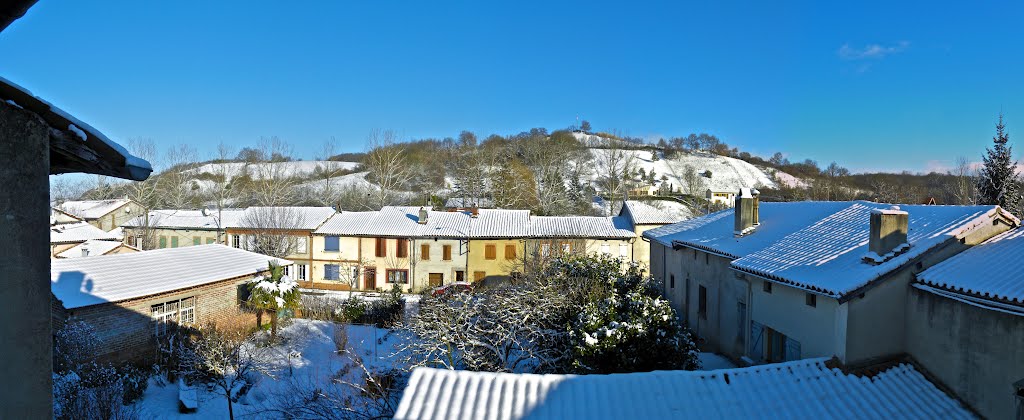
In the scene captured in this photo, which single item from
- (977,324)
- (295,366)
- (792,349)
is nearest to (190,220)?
(295,366)

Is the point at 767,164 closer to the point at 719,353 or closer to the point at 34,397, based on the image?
the point at 719,353

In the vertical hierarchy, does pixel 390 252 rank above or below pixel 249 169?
below

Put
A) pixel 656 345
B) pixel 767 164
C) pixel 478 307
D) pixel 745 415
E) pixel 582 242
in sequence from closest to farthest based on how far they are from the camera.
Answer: pixel 745 415
pixel 656 345
pixel 478 307
pixel 582 242
pixel 767 164

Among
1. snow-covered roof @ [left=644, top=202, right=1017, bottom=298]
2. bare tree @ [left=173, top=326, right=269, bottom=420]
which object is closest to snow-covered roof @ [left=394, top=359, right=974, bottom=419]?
snow-covered roof @ [left=644, top=202, right=1017, bottom=298]

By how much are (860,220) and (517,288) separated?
10.3m

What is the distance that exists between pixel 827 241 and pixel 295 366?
51.8 feet

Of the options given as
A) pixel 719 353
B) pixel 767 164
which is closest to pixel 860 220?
pixel 719 353

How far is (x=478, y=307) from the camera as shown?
607 inches

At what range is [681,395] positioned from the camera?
8016mm

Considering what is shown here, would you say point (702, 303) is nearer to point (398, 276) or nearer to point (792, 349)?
point (792, 349)

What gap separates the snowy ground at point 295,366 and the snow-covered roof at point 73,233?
78.2 feet

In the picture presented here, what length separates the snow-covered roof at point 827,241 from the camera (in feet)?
31.1

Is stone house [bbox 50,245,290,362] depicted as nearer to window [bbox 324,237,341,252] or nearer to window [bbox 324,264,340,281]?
window [bbox 324,237,341,252]

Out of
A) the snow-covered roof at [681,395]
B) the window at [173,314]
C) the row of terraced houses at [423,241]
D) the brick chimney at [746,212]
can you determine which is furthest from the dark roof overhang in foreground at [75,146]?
the row of terraced houses at [423,241]
